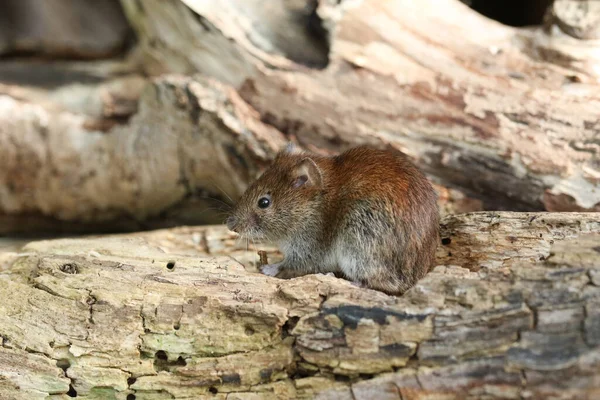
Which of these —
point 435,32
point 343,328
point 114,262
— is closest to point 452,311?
point 343,328

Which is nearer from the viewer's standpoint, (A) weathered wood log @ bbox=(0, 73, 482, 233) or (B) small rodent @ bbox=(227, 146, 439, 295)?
(B) small rodent @ bbox=(227, 146, 439, 295)

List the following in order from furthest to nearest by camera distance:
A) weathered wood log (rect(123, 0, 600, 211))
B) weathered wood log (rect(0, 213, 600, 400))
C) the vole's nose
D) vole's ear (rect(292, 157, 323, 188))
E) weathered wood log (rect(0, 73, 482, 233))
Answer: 1. weathered wood log (rect(0, 73, 482, 233))
2. weathered wood log (rect(123, 0, 600, 211))
3. the vole's nose
4. vole's ear (rect(292, 157, 323, 188))
5. weathered wood log (rect(0, 213, 600, 400))

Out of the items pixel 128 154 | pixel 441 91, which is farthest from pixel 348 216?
pixel 128 154

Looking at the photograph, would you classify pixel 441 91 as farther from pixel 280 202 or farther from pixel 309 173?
pixel 280 202

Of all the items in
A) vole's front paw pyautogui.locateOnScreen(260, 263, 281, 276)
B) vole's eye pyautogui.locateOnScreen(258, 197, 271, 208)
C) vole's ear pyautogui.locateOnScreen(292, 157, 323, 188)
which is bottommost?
vole's front paw pyautogui.locateOnScreen(260, 263, 281, 276)

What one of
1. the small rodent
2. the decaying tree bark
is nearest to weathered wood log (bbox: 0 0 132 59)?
the decaying tree bark

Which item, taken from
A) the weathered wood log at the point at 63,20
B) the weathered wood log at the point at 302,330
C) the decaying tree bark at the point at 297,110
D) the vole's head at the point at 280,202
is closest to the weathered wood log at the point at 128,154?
the decaying tree bark at the point at 297,110

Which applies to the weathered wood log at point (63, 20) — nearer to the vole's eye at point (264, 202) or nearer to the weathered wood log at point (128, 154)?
the weathered wood log at point (128, 154)

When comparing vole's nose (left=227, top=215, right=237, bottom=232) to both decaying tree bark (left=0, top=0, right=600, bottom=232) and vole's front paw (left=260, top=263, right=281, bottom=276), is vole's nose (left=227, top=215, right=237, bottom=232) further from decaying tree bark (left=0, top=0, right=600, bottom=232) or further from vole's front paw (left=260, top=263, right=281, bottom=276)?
decaying tree bark (left=0, top=0, right=600, bottom=232)
